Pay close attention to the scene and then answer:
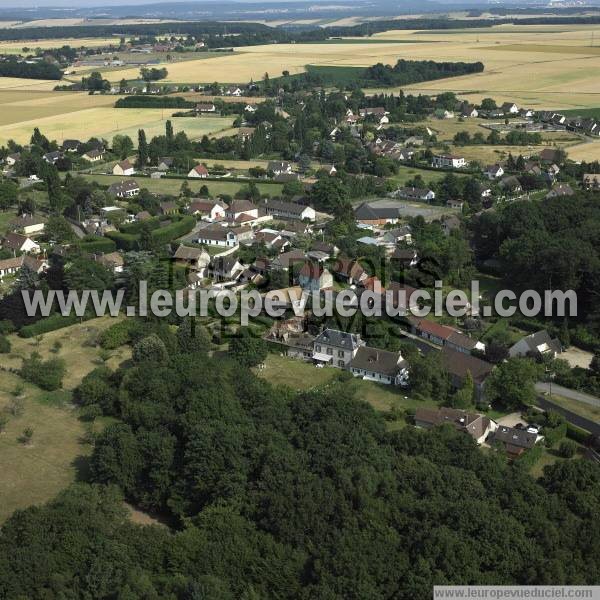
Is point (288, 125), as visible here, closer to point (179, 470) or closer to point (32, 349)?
point (32, 349)

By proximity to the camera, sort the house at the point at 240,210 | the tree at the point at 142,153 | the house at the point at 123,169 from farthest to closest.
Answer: the tree at the point at 142,153, the house at the point at 123,169, the house at the point at 240,210

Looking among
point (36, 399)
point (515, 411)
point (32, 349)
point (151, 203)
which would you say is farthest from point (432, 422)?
point (151, 203)

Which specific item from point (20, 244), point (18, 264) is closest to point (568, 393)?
point (18, 264)

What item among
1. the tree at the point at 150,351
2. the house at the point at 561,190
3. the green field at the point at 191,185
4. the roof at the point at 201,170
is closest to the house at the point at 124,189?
the green field at the point at 191,185

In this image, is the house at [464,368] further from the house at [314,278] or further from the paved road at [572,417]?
the house at [314,278]

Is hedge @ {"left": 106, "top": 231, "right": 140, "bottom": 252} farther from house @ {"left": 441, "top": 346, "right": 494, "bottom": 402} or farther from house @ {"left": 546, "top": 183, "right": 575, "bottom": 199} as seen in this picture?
house @ {"left": 546, "top": 183, "right": 575, "bottom": 199}

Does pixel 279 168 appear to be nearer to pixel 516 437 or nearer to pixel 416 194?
pixel 416 194
